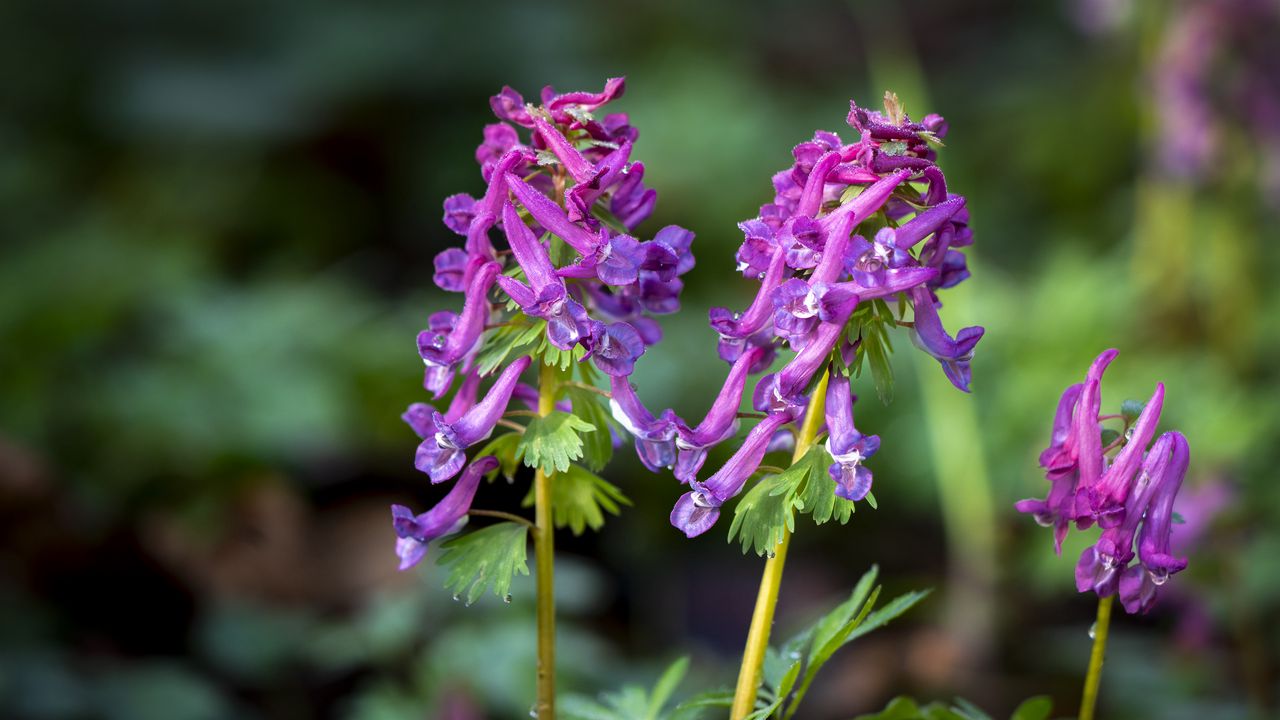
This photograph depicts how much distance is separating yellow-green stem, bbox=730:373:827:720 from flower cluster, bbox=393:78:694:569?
26cm

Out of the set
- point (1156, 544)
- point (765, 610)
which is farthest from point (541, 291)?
point (1156, 544)

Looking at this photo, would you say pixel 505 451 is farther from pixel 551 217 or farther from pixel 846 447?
pixel 846 447

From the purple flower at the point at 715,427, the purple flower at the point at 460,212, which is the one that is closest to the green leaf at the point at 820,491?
the purple flower at the point at 715,427

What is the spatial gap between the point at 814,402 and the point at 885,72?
12.5ft

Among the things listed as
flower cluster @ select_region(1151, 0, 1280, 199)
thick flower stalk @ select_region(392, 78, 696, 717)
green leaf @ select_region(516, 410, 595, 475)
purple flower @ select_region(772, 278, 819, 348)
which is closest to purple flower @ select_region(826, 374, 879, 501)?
purple flower @ select_region(772, 278, 819, 348)

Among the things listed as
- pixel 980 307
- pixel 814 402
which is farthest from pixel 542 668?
pixel 980 307

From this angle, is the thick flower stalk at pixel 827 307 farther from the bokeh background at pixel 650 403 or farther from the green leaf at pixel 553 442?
the bokeh background at pixel 650 403

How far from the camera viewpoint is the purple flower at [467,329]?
1610 millimetres

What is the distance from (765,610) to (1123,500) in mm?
524

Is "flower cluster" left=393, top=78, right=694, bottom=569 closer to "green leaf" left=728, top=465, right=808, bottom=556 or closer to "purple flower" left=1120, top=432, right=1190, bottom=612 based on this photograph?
"green leaf" left=728, top=465, right=808, bottom=556

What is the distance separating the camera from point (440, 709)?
265cm

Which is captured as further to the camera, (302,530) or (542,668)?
(302,530)

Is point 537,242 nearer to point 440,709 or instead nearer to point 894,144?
point 894,144

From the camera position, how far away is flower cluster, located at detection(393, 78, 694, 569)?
1.54m
